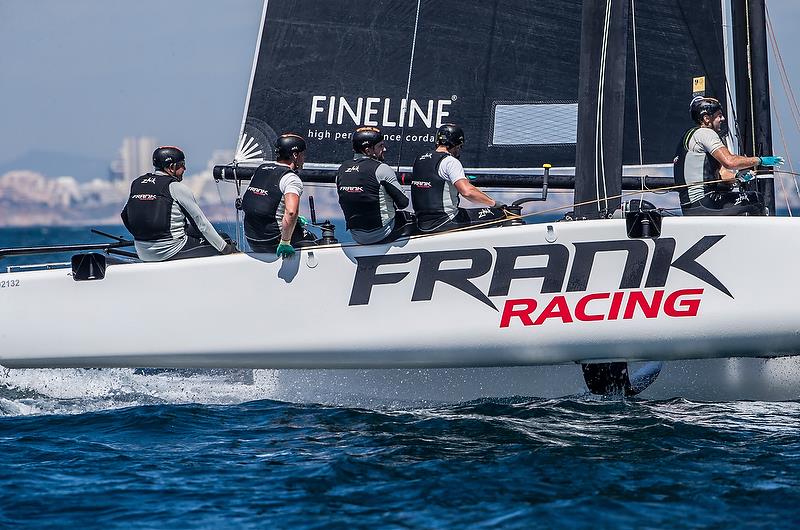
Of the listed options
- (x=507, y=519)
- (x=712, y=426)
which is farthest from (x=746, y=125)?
(x=507, y=519)

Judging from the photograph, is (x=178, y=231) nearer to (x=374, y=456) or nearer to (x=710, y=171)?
(x=374, y=456)

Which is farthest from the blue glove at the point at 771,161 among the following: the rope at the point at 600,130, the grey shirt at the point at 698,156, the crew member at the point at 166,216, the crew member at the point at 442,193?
the crew member at the point at 166,216

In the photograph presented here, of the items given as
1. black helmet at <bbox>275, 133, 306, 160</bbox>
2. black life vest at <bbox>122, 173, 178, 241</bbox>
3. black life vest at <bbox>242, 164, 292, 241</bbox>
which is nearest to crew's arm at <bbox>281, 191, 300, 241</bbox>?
black life vest at <bbox>242, 164, 292, 241</bbox>

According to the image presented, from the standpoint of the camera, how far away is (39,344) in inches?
285

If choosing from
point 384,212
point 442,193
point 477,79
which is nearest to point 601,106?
point 442,193

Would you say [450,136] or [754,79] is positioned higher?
[754,79]

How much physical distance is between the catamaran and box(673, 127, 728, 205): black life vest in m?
0.27

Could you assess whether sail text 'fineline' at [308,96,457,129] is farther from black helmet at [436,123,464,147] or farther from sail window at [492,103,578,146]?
black helmet at [436,123,464,147]

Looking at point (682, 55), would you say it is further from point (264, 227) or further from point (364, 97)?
point (264, 227)

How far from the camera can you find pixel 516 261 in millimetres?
6426

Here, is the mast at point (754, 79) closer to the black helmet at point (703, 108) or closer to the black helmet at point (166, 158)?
the black helmet at point (703, 108)

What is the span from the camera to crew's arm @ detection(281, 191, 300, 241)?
6656 mm

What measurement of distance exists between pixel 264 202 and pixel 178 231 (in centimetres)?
65

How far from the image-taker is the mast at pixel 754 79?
7.30 metres
